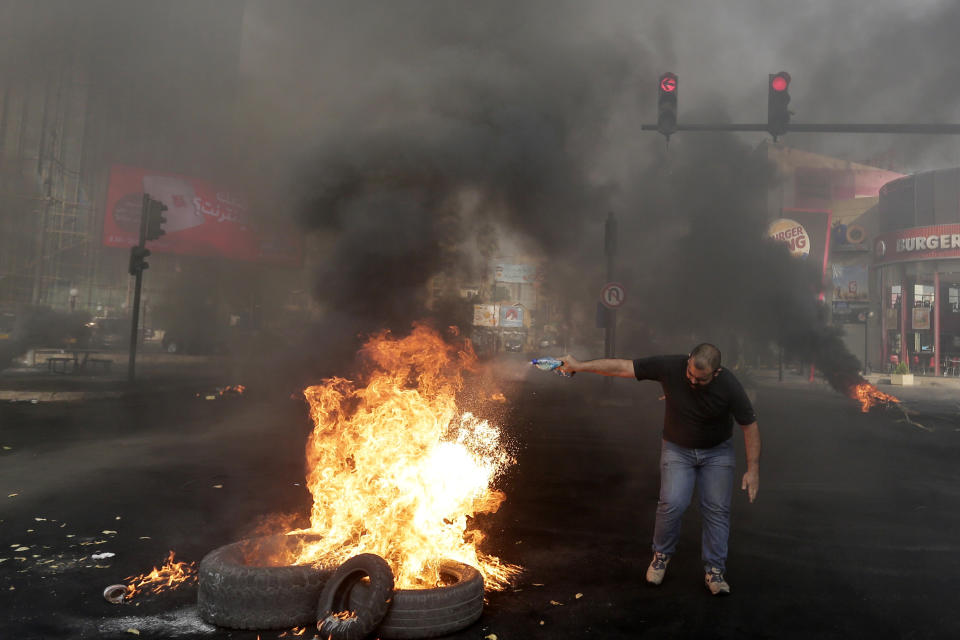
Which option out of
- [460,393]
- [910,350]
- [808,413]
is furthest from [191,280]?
[910,350]

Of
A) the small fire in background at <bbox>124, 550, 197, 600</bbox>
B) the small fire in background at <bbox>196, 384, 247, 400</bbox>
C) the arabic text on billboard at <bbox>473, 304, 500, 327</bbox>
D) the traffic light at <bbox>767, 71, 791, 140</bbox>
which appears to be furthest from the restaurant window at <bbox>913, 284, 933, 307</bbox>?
the small fire in background at <bbox>124, 550, 197, 600</bbox>

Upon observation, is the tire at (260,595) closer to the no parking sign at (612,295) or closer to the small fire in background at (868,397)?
the no parking sign at (612,295)

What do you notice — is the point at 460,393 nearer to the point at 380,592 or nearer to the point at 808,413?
the point at 808,413

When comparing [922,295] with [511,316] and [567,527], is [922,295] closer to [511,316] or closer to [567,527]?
[511,316]

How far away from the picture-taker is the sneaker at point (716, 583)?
3460mm

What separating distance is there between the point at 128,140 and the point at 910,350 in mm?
50467

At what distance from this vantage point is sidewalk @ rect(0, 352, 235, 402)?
12499 mm

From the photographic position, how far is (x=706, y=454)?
368 cm

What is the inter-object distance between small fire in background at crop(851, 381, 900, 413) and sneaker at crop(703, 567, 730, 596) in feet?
41.2

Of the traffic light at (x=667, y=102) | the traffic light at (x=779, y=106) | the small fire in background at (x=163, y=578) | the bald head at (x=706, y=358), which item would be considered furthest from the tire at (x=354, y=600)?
the traffic light at (x=779, y=106)

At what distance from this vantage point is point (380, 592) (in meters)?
2.81

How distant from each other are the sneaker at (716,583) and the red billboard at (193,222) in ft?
112

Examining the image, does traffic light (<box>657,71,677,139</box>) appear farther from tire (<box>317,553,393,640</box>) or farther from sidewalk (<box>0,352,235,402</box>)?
sidewalk (<box>0,352,235,402</box>)

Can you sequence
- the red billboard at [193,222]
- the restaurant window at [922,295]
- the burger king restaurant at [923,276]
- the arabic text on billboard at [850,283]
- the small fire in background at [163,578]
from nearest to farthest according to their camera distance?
1. the small fire in background at [163,578]
2. the burger king restaurant at [923,276]
3. the restaurant window at [922,295]
4. the arabic text on billboard at [850,283]
5. the red billboard at [193,222]
